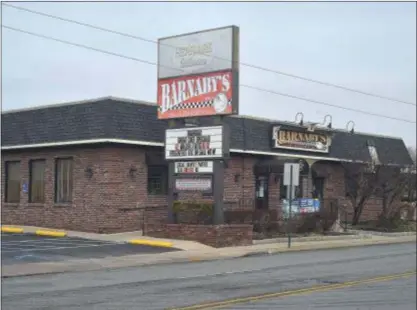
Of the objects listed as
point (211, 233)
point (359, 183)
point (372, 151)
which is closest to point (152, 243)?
point (211, 233)

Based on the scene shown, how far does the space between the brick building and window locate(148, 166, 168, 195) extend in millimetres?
41

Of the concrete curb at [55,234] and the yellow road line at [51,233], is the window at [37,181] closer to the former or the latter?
the concrete curb at [55,234]

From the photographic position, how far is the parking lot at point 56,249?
57.6 feet

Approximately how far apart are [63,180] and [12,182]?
338cm

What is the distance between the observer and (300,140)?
32.8m

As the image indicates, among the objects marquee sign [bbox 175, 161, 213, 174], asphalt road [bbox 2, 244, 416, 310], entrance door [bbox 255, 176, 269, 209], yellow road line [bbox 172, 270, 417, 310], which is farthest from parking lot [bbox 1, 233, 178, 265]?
entrance door [bbox 255, 176, 269, 209]

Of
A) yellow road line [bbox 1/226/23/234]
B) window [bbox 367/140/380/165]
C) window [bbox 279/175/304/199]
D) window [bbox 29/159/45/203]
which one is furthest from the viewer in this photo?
window [bbox 367/140/380/165]

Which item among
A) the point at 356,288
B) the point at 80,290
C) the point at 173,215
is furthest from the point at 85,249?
the point at 356,288

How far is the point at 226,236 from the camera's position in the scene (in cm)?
2256

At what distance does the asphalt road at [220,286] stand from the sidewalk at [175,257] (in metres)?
0.72

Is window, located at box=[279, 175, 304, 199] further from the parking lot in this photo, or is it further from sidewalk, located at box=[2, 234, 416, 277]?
the parking lot

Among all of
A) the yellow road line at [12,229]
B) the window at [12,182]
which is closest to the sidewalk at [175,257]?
the yellow road line at [12,229]

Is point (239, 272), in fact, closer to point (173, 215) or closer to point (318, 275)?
point (318, 275)

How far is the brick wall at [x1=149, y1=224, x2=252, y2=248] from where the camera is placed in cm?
2236
